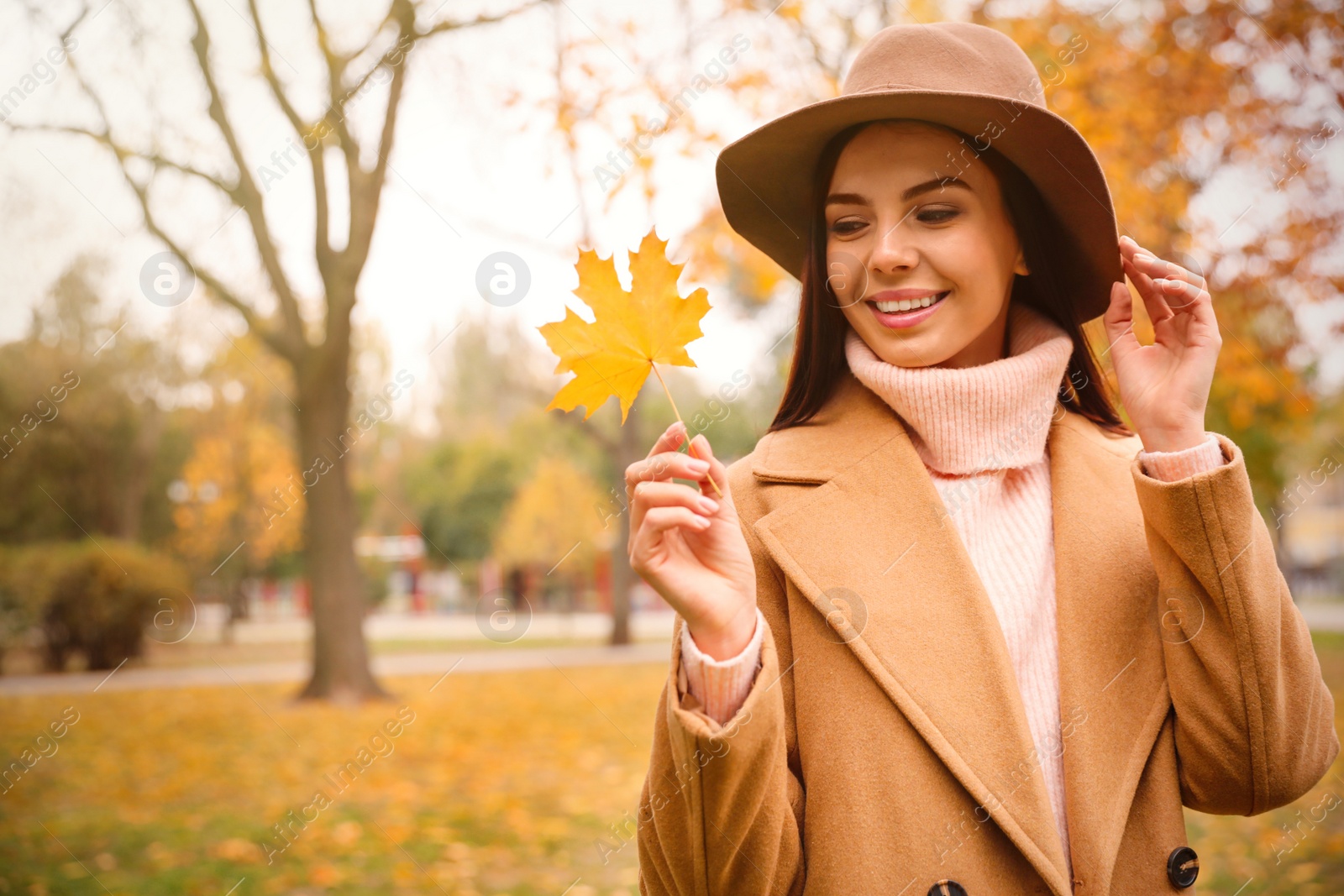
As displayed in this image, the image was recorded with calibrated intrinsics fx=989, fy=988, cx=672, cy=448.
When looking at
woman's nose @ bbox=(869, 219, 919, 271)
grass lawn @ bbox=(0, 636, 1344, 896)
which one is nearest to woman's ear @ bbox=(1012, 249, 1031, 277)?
woman's nose @ bbox=(869, 219, 919, 271)

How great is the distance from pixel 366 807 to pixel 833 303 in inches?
243

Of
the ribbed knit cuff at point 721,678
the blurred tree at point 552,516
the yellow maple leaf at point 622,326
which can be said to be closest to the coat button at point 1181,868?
the ribbed knit cuff at point 721,678

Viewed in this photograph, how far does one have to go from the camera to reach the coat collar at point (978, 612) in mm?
1526

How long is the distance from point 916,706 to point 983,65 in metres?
1.10

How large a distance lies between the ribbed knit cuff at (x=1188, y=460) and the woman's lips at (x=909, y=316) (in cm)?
43

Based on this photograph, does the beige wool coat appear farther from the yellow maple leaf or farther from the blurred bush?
the blurred bush

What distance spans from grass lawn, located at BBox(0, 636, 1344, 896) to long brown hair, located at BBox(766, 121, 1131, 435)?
2.38m

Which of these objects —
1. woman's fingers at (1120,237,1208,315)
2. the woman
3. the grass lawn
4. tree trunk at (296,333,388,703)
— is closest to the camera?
the woman

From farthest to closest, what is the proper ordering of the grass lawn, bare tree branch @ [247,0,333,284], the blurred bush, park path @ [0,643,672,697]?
the blurred bush
park path @ [0,643,672,697]
bare tree branch @ [247,0,333,284]
the grass lawn

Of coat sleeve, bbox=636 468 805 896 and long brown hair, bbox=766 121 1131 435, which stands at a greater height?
long brown hair, bbox=766 121 1131 435

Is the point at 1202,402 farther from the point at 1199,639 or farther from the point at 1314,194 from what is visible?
the point at 1314,194

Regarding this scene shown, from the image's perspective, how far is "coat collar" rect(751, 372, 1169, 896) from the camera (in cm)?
153

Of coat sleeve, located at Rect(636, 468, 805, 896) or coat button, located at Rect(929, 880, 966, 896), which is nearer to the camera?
coat sleeve, located at Rect(636, 468, 805, 896)

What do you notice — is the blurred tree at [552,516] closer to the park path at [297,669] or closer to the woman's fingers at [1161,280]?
the park path at [297,669]
